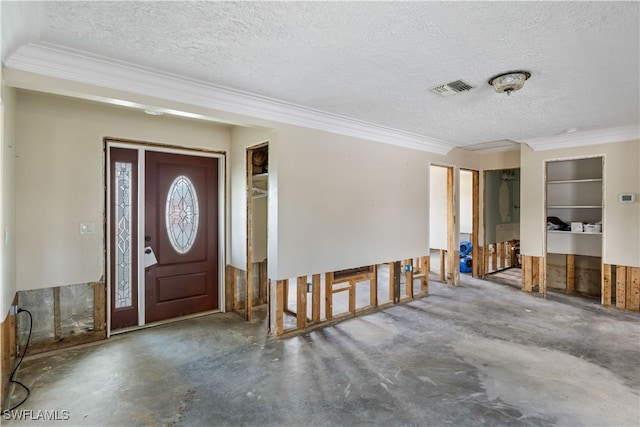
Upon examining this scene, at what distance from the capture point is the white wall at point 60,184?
10.3ft

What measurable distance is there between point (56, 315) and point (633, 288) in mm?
7361

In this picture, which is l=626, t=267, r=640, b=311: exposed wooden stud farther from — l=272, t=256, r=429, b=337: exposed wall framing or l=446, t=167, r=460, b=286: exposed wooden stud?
l=272, t=256, r=429, b=337: exposed wall framing

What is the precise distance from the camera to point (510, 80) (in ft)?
8.86

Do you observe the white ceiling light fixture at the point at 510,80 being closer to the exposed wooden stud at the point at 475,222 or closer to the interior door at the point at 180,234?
the interior door at the point at 180,234

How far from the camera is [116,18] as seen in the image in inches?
76.5

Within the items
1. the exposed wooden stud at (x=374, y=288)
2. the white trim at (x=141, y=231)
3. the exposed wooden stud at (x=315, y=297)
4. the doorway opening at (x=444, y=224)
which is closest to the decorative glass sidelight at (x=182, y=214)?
the white trim at (x=141, y=231)

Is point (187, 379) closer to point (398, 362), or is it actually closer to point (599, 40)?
point (398, 362)

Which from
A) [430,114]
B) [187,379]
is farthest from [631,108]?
[187,379]

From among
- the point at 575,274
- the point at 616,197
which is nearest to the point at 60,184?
the point at 616,197

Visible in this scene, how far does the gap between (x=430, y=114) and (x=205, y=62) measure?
264 centimetres

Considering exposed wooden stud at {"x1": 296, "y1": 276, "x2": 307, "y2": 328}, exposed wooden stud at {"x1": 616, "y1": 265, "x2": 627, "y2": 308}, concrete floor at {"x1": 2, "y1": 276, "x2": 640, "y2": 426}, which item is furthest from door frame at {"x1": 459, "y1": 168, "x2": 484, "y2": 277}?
exposed wooden stud at {"x1": 296, "y1": 276, "x2": 307, "y2": 328}

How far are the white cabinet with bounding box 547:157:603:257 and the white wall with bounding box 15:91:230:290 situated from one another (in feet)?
22.3

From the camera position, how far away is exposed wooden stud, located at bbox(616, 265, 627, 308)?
15.3ft

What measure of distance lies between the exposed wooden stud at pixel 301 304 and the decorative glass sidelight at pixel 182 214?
1.59 m
